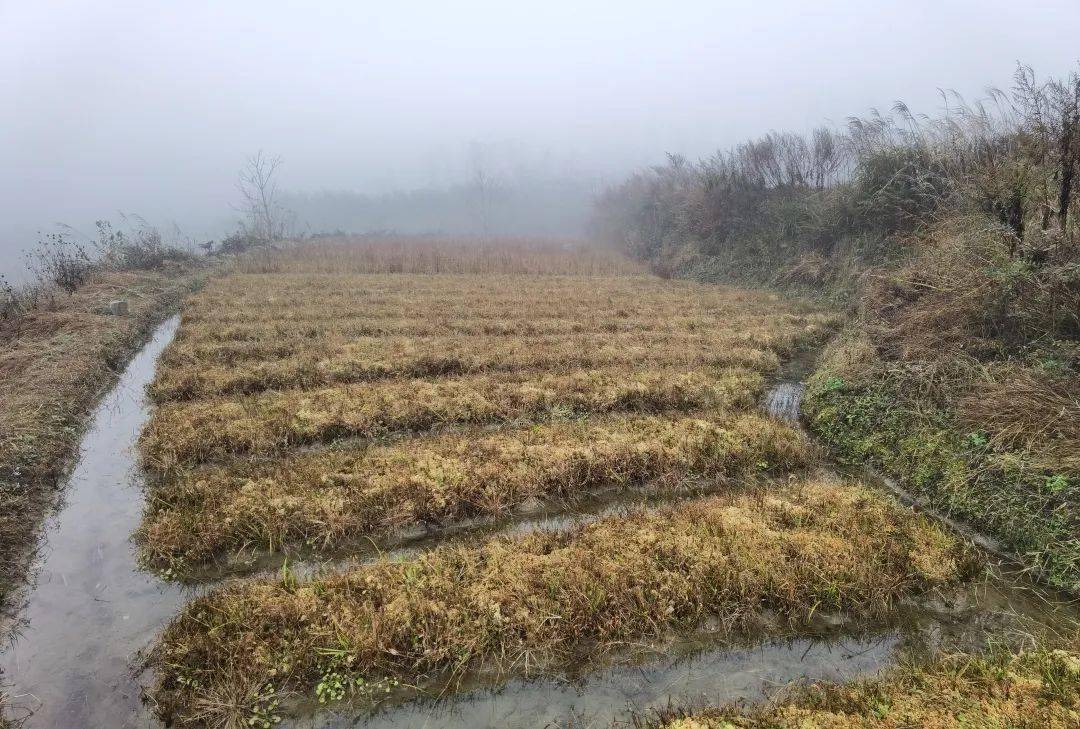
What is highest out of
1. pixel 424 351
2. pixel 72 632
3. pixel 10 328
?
pixel 10 328

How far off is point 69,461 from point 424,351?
599cm

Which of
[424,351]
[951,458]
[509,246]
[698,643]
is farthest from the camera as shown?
[509,246]

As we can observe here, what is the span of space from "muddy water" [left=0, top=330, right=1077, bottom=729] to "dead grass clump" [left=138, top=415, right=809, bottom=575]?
16.9 inches

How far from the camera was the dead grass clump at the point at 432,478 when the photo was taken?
577cm

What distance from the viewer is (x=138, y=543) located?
19.1 ft

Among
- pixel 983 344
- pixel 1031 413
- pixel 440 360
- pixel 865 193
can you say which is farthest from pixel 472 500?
pixel 865 193

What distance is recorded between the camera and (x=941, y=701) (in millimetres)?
3650

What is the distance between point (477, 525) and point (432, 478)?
2.80 feet

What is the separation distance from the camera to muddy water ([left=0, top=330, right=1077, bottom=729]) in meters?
3.96

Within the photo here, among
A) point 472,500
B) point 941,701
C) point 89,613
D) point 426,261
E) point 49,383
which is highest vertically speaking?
point 426,261

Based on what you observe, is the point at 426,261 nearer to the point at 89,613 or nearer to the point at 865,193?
the point at 865,193

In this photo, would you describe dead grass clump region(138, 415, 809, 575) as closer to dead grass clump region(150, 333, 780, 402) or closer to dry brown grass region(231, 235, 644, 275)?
dead grass clump region(150, 333, 780, 402)

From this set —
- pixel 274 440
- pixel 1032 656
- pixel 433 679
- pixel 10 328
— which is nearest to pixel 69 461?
pixel 274 440

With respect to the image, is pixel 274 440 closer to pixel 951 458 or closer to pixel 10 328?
pixel 951 458
